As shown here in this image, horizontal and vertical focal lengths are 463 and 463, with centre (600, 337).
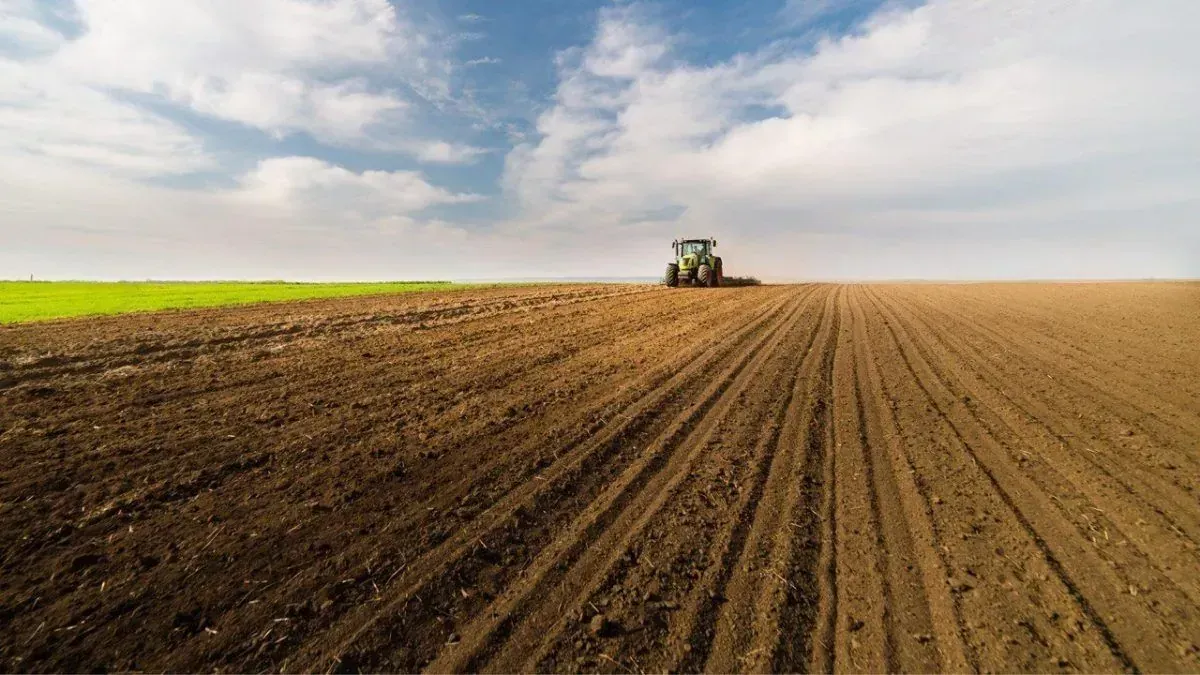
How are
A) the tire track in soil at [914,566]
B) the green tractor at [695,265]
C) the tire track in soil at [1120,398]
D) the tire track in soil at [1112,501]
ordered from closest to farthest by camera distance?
1. the tire track in soil at [914,566]
2. the tire track in soil at [1112,501]
3. the tire track in soil at [1120,398]
4. the green tractor at [695,265]

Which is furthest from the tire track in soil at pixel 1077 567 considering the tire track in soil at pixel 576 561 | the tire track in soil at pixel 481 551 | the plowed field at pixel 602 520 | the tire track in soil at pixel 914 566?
the tire track in soil at pixel 481 551

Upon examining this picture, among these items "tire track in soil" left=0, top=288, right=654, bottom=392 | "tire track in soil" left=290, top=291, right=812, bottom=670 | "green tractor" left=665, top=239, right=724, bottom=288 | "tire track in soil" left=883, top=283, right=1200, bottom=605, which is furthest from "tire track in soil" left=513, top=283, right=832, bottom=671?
"green tractor" left=665, top=239, right=724, bottom=288

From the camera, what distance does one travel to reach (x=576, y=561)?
2928 millimetres

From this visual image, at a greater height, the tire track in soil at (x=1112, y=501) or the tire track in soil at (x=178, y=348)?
the tire track in soil at (x=178, y=348)

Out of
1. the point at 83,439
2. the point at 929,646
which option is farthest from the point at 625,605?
the point at 83,439

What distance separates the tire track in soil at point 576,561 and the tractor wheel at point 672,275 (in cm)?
2758

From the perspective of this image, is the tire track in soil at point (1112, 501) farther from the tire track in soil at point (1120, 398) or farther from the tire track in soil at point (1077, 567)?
the tire track in soil at point (1120, 398)

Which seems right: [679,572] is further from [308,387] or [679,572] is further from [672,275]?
[672,275]

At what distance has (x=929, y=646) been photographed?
2.28 meters

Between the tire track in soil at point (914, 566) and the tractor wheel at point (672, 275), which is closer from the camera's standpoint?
the tire track in soil at point (914, 566)

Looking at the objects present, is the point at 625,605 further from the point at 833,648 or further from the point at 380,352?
the point at 380,352

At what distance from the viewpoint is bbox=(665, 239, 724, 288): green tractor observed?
101 feet

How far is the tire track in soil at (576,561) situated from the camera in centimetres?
228

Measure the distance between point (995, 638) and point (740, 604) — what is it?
124 centimetres
